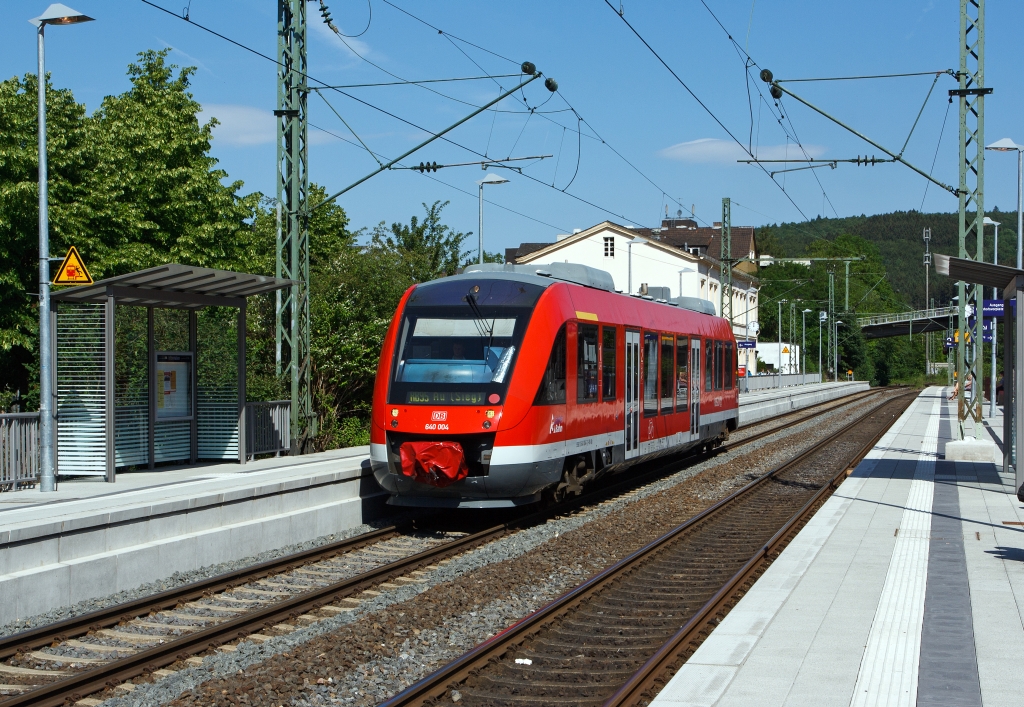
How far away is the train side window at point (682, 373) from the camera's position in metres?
19.8

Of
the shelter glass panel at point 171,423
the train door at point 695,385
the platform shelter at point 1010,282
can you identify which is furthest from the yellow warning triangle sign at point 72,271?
the train door at point 695,385

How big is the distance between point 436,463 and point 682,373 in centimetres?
875

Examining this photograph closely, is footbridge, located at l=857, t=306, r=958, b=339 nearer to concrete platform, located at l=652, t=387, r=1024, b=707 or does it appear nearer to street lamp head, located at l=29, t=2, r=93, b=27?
concrete platform, located at l=652, t=387, r=1024, b=707

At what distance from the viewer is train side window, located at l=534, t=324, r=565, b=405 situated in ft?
42.8

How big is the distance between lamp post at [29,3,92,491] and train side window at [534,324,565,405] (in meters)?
5.85

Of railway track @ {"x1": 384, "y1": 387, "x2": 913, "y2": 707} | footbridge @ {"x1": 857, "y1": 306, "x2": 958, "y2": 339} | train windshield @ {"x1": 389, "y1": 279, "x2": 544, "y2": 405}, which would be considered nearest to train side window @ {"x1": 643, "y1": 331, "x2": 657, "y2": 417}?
railway track @ {"x1": 384, "y1": 387, "x2": 913, "y2": 707}

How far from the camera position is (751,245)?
106000mm

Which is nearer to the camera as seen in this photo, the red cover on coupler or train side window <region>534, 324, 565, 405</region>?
the red cover on coupler

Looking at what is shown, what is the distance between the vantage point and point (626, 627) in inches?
337

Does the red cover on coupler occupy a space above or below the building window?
below

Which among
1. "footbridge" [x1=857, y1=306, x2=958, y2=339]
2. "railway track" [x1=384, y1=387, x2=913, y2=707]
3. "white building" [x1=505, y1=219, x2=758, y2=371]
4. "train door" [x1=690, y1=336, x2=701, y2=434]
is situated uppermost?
"white building" [x1=505, y1=219, x2=758, y2=371]

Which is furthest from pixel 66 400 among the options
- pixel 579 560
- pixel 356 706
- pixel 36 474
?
pixel 356 706

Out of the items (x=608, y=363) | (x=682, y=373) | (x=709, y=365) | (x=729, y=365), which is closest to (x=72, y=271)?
(x=608, y=363)

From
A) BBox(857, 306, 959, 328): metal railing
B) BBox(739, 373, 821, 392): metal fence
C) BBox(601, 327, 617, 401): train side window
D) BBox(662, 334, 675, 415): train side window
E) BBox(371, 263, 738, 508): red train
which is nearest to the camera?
BBox(371, 263, 738, 508): red train
